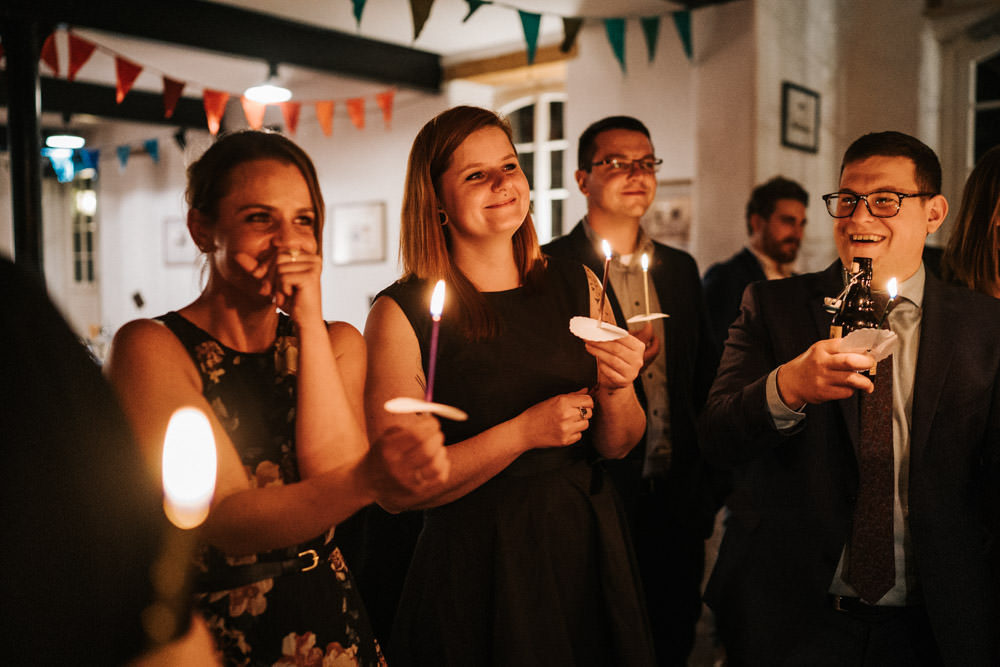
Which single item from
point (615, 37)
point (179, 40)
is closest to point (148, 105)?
point (179, 40)

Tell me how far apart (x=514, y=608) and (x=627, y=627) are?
0.83ft

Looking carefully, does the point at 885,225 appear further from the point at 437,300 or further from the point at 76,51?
the point at 76,51

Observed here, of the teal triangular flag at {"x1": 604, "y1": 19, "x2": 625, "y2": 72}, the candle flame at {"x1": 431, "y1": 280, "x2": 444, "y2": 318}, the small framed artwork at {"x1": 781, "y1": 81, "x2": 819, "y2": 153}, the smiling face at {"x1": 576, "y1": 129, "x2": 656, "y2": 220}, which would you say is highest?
the teal triangular flag at {"x1": 604, "y1": 19, "x2": 625, "y2": 72}

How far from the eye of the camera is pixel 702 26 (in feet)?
17.2

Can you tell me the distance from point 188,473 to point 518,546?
0.97 metres

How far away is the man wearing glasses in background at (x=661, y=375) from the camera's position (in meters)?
2.53

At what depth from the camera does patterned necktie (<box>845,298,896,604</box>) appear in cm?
161

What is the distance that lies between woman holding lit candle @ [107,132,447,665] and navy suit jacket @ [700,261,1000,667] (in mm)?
905

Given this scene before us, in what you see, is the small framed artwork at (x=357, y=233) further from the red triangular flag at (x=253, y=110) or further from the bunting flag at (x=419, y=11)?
the bunting flag at (x=419, y=11)

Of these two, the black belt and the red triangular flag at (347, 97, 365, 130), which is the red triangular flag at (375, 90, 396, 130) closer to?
the red triangular flag at (347, 97, 365, 130)

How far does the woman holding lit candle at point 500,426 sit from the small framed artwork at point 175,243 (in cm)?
975

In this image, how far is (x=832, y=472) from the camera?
1.67 m

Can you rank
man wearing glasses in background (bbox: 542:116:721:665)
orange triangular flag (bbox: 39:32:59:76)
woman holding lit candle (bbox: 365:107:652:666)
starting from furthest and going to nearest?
1. orange triangular flag (bbox: 39:32:59:76)
2. man wearing glasses in background (bbox: 542:116:721:665)
3. woman holding lit candle (bbox: 365:107:652:666)

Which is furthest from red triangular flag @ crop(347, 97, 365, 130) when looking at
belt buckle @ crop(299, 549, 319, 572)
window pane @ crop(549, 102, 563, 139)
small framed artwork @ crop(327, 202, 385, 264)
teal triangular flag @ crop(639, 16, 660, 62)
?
belt buckle @ crop(299, 549, 319, 572)
